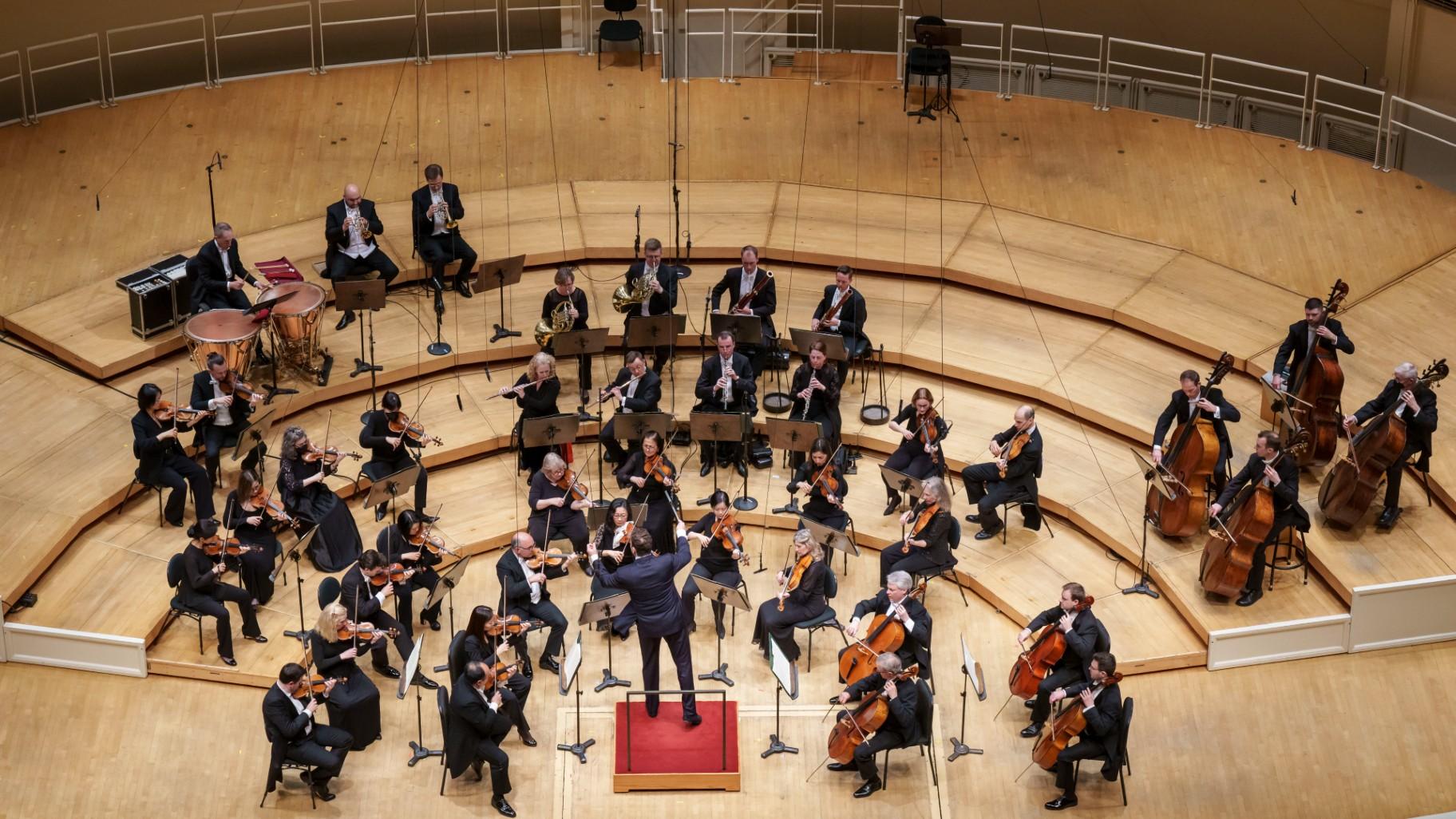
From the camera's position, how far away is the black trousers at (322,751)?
1141cm

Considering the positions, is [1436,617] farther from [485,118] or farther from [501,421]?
[485,118]

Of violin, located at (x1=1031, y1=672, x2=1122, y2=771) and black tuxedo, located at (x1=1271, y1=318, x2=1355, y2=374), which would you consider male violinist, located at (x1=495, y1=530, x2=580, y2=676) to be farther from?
black tuxedo, located at (x1=1271, y1=318, x2=1355, y2=374)

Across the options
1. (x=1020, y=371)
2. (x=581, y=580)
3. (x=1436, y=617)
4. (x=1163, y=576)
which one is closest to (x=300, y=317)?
(x=581, y=580)

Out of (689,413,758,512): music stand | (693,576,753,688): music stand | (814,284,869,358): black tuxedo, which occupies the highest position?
(814,284,869,358): black tuxedo

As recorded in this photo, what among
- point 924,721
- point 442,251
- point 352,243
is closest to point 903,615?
point 924,721

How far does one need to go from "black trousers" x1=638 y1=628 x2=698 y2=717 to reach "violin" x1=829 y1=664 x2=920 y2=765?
950 mm

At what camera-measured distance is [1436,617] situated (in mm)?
12672

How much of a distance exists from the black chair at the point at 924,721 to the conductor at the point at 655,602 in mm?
1225

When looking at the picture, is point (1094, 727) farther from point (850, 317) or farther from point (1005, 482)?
point (850, 317)

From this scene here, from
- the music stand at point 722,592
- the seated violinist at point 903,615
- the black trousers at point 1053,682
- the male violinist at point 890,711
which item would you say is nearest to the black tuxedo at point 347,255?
the music stand at point 722,592

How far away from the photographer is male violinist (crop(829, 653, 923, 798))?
11.4 metres

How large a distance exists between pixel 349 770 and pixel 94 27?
9152 millimetres

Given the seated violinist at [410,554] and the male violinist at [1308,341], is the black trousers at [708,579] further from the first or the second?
the male violinist at [1308,341]

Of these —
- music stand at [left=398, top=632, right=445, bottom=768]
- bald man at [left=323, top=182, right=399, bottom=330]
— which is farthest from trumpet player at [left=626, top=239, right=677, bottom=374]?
music stand at [left=398, top=632, right=445, bottom=768]
